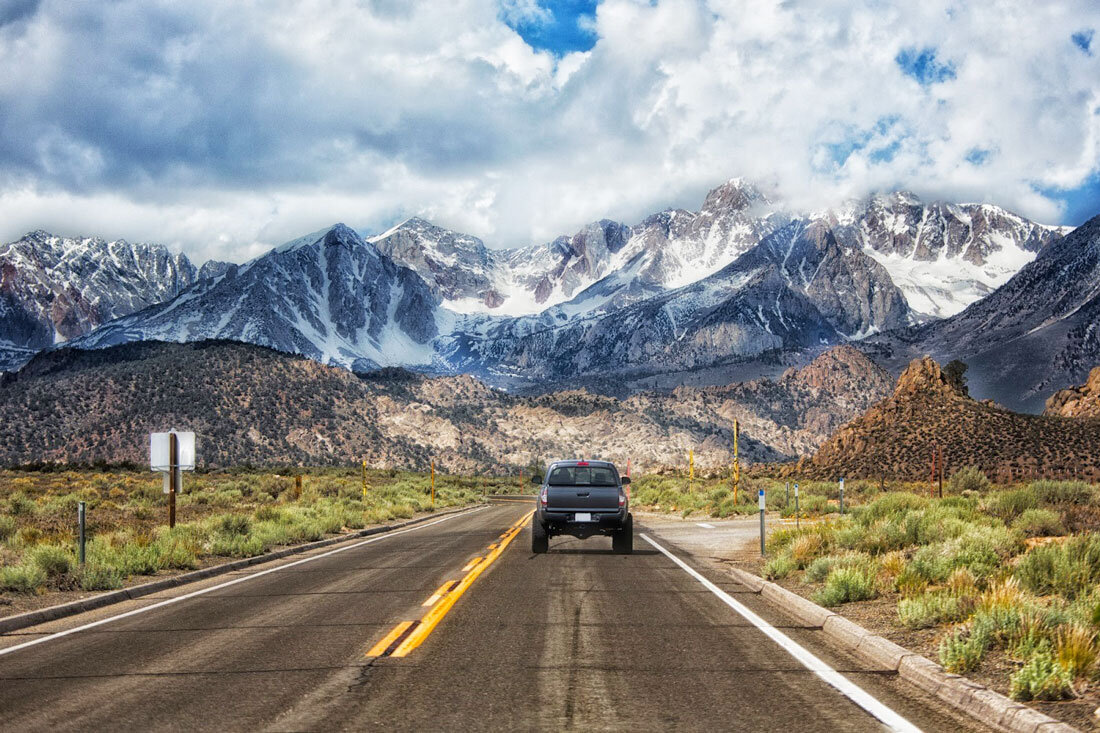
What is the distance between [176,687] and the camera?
7.26 metres

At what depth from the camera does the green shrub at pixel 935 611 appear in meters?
9.07

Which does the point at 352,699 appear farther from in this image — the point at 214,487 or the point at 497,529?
the point at 214,487

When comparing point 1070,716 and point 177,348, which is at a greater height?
point 177,348

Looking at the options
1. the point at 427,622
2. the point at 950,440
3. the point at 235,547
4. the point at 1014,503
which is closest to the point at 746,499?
the point at 1014,503

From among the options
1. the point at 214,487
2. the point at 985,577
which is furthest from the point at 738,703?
the point at 214,487

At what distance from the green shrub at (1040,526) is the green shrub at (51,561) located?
1560 centimetres

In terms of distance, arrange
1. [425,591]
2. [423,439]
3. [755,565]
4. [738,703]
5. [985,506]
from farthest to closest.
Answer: [423,439], [985,506], [755,565], [425,591], [738,703]

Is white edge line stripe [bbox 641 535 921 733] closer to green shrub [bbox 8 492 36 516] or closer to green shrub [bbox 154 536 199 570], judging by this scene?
green shrub [bbox 154 536 199 570]

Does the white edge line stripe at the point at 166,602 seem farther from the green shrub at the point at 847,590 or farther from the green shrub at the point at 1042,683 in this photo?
the green shrub at the point at 1042,683

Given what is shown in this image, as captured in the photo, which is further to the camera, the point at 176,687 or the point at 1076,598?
the point at 1076,598

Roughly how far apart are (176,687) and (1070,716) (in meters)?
6.26

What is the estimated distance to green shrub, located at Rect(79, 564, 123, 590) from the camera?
1353cm

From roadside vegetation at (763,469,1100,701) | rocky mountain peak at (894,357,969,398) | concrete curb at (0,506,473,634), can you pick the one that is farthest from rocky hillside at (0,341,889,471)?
roadside vegetation at (763,469,1100,701)

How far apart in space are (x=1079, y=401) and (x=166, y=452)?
75.6 meters
